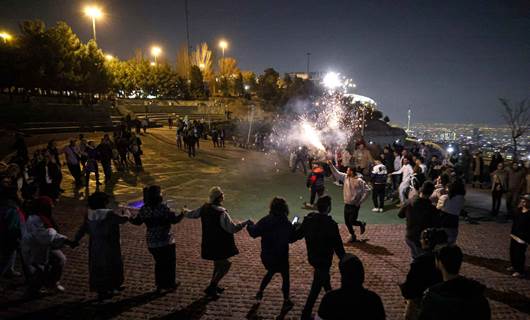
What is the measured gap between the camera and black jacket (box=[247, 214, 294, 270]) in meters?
4.68

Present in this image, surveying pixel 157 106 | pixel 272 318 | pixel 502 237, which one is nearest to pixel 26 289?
pixel 272 318

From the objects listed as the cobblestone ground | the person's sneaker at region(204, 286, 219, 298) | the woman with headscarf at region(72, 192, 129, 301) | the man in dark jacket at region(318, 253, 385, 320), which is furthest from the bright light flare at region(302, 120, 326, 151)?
the man in dark jacket at region(318, 253, 385, 320)

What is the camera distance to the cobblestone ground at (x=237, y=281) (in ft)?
16.2

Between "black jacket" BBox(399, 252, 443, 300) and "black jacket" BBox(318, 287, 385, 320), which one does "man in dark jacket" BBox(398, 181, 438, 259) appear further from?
"black jacket" BBox(318, 287, 385, 320)

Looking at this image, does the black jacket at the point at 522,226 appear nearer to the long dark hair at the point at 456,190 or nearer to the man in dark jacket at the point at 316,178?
the long dark hair at the point at 456,190

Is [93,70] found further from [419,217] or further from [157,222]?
[419,217]

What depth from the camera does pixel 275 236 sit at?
468cm

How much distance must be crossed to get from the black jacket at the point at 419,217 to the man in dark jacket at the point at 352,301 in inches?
134

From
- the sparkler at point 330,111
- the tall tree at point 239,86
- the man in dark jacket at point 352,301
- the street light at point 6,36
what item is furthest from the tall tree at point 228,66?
the man in dark jacket at point 352,301

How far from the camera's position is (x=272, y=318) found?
15.8 feet

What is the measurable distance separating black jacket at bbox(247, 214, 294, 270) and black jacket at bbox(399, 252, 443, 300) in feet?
5.10

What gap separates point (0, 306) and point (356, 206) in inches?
258

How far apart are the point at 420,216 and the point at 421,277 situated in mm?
2110

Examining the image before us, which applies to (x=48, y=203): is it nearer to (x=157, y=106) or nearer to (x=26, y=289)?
(x=26, y=289)
